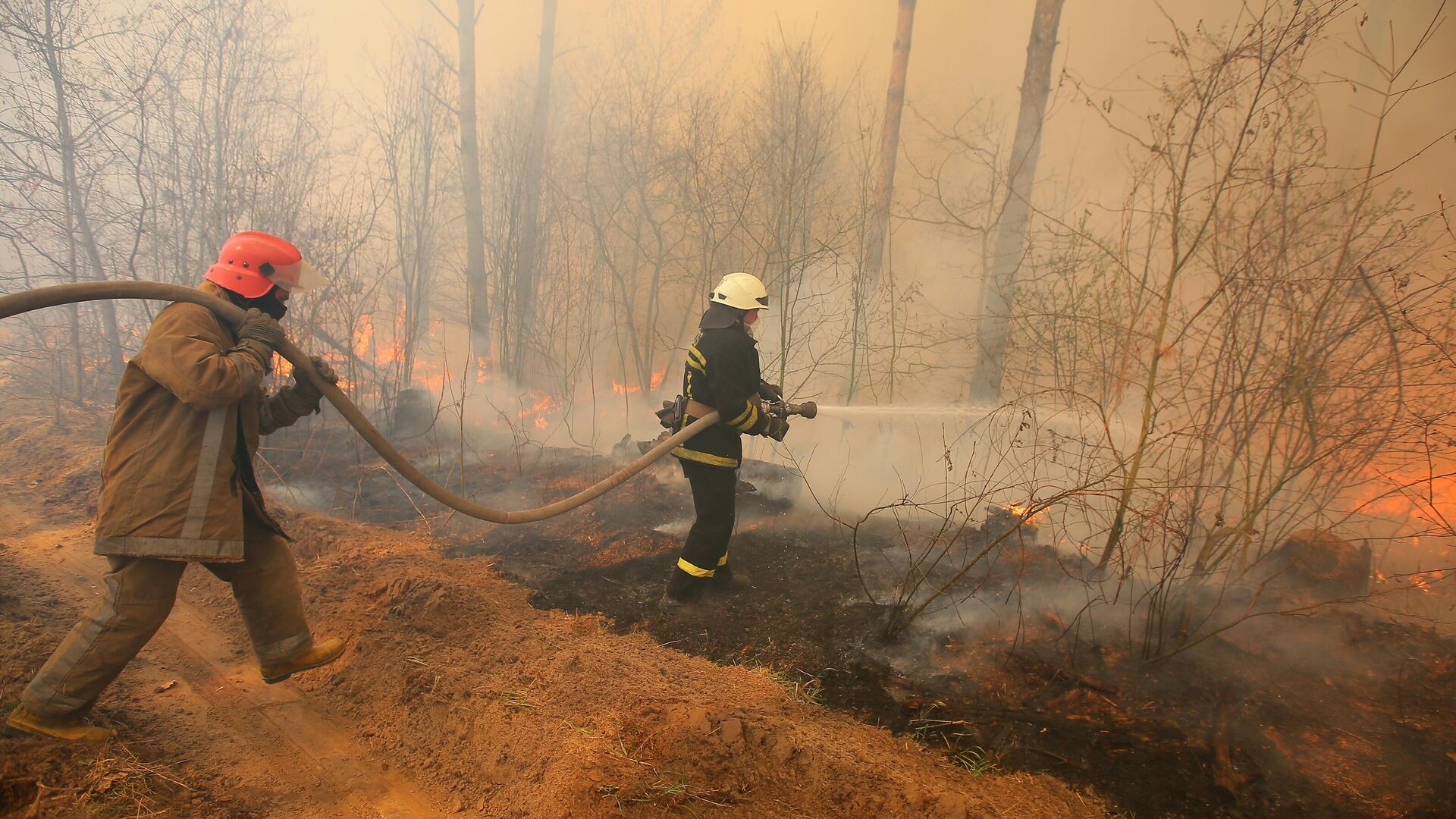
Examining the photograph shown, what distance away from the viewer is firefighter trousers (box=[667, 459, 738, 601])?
476 centimetres

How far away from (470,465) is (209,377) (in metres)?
5.53

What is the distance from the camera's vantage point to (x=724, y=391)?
4574 millimetres

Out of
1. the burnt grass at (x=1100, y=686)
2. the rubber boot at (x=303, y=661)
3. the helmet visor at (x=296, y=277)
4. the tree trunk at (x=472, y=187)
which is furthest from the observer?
the tree trunk at (x=472, y=187)

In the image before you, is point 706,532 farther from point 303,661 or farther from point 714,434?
point 303,661

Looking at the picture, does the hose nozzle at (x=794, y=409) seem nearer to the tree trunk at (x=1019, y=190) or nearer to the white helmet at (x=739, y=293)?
the white helmet at (x=739, y=293)

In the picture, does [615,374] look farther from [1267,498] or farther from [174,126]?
[1267,498]

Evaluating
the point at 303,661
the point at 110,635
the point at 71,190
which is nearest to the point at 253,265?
the point at 110,635

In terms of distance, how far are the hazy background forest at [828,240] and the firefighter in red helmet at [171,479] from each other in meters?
3.00

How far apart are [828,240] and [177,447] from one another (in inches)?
265

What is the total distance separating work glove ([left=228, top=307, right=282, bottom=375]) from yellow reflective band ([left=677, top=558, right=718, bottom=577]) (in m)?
2.65

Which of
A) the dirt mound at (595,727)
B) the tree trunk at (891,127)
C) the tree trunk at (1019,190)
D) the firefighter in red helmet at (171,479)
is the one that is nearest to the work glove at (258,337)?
the firefighter in red helmet at (171,479)

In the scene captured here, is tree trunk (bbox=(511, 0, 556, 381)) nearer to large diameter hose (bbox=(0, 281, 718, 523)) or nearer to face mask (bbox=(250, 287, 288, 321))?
→ large diameter hose (bbox=(0, 281, 718, 523))

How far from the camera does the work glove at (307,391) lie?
3.43 m

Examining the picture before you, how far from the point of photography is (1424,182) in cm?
1017
